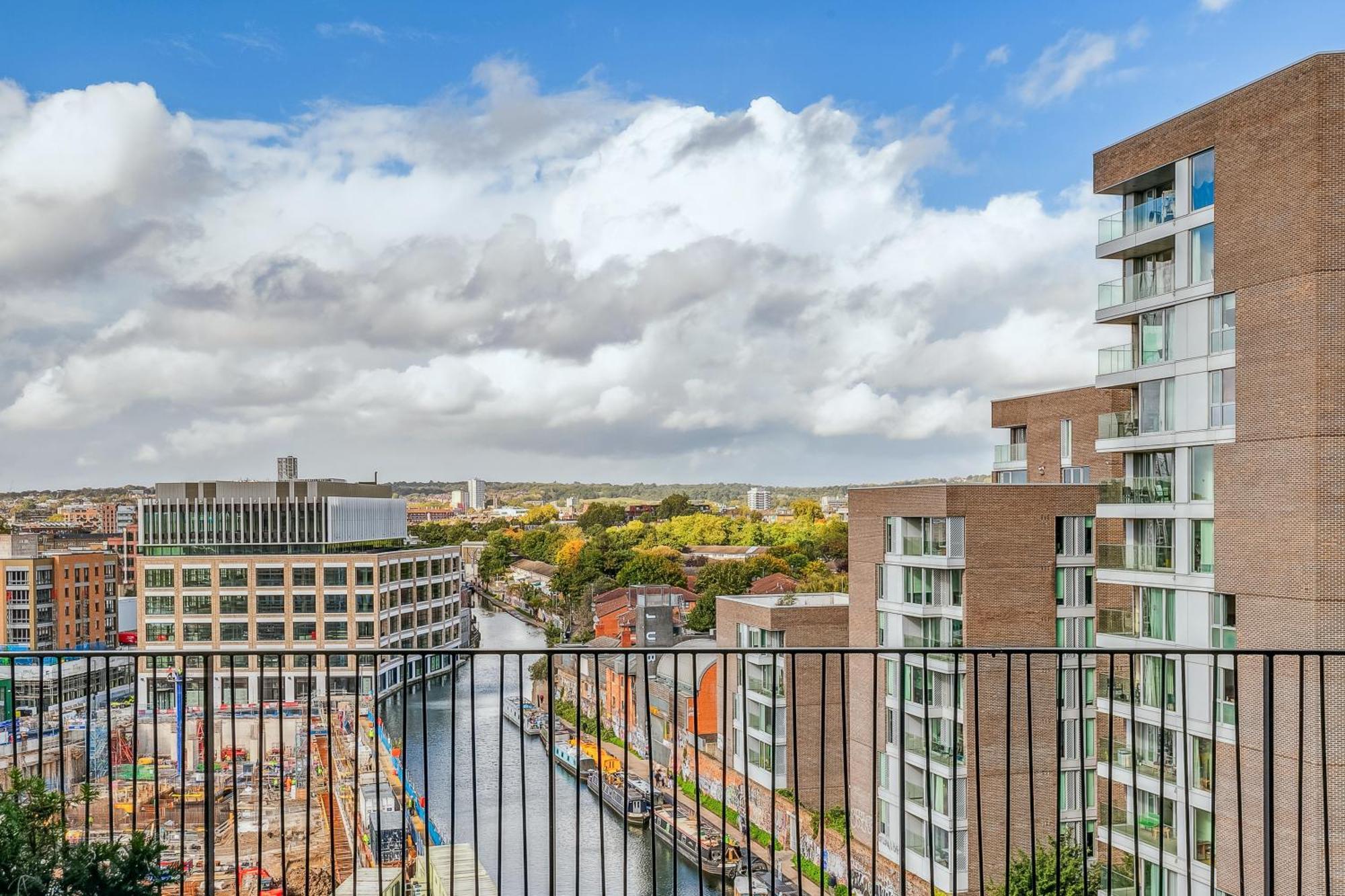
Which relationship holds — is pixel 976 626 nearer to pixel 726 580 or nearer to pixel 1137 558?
pixel 1137 558

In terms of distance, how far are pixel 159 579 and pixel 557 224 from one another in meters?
40.8

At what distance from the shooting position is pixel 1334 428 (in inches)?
418

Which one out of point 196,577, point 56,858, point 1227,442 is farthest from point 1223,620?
point 196,577

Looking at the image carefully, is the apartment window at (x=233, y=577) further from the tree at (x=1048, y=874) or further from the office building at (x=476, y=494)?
the office building at (x=476, y=494)

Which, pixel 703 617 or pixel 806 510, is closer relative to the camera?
pixel 703 617

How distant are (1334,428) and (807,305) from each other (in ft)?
219

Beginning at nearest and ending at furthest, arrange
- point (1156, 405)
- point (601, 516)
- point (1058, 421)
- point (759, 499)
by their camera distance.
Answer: point (1156, 405)
point (1058, 421)
point (601, 516)
point (759, 499)

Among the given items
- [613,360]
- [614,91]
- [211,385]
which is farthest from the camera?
[613,360]

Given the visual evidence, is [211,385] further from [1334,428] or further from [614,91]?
[1334,428]

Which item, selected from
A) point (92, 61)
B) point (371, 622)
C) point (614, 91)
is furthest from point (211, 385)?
point (371, 622)

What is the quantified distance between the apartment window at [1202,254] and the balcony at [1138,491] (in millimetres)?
2416

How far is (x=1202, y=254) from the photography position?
473 inches

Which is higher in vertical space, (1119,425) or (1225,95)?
(1225,95)

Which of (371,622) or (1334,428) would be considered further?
(371,622)
